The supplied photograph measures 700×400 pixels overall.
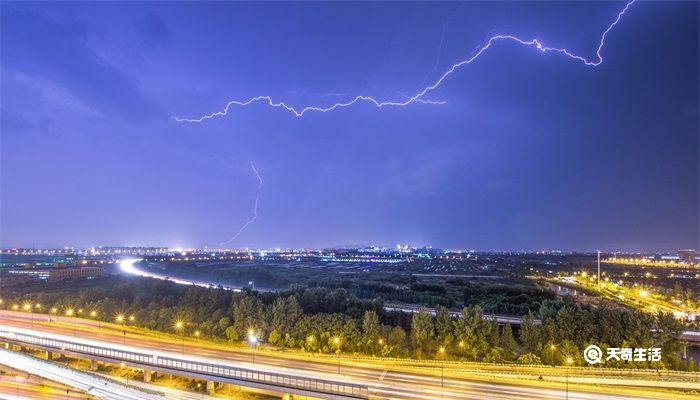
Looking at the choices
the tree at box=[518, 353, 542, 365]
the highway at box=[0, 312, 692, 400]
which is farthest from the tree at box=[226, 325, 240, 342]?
the tree at box=[518, 353, 542, 365]

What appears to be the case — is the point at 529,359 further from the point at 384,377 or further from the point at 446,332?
the point at 384,377

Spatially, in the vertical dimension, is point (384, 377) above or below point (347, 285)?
above

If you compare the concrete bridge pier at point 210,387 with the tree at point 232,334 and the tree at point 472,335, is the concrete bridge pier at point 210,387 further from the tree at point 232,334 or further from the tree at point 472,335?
the tree at point 472,335

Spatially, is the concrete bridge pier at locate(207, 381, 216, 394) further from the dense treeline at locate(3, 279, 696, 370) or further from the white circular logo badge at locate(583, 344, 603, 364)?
the white circular logo badge at locate(583, 344, 603, 364)

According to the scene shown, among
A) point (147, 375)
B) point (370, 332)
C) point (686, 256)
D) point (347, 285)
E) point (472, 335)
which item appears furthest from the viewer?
point (686, 256)

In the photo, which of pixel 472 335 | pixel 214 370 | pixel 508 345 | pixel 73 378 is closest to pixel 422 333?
pixel 472 335

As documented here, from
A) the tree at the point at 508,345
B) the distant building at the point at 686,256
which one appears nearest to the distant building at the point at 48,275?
the tree at the point at 508,345
